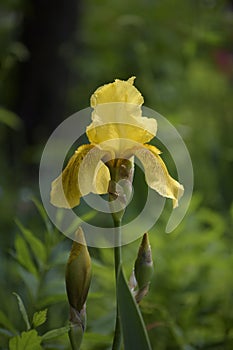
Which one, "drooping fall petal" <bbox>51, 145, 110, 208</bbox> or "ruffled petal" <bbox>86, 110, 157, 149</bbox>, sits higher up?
"ruffled petal" <bbox>86, 110, 157, 149</bbox>

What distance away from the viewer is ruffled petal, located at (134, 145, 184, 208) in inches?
37.7

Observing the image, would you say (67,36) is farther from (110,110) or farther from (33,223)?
(110,110)

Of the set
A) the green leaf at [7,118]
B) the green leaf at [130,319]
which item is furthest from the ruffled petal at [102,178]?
the green leaf at [7,118]

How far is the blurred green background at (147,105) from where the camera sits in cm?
155

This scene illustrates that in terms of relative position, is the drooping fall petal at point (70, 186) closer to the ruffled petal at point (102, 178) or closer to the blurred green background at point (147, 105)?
the ruffled petal at point (102, 178)

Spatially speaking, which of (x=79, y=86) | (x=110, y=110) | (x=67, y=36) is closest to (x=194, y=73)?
(x=79, y=86)

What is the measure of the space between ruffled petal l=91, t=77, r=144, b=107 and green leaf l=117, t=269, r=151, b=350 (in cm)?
25

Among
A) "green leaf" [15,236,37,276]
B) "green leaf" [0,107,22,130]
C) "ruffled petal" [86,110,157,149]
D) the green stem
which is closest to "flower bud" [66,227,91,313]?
the green stem

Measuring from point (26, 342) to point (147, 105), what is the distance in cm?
250

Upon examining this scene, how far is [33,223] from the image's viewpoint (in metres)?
2.30

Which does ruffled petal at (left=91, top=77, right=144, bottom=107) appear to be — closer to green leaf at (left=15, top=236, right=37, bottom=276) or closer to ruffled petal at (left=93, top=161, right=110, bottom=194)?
ruffled petal at (left=93, top=161, right=110, bottom=194)

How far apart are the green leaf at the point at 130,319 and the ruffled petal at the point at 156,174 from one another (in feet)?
0.45

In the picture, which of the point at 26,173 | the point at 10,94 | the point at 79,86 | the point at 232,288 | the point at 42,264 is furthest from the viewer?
the point at 79,86

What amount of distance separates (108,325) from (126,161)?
1.62ft
